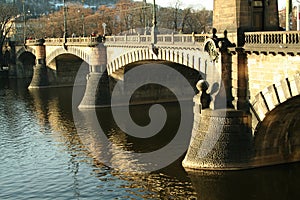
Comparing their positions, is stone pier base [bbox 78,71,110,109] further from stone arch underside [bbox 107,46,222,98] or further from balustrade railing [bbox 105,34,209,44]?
balustrade railing [bbox 105,34,209,44]

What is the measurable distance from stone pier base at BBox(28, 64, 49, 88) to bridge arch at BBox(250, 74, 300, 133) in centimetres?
4633

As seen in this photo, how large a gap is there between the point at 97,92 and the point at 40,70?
23.3 metres

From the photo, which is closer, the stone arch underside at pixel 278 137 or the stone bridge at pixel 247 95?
the stone bridge at pixel 247 95

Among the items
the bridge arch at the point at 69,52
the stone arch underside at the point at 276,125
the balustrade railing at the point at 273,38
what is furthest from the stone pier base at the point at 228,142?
the bridge arch at the point at 69,52

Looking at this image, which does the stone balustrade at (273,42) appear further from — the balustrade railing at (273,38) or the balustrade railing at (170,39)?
the balustrade railing at (170,39)

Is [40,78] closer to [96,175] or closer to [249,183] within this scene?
[96,175]

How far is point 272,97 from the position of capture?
2162cm

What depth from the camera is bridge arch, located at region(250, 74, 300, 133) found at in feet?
66.3

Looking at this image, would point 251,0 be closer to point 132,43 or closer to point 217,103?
point 217,103

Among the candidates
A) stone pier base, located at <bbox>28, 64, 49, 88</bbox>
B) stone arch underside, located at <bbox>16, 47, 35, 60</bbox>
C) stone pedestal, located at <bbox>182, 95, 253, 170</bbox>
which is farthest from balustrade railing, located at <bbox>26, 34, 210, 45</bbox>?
stone arch underside, located at <bbox>16, 47, 35, 60</bbox>

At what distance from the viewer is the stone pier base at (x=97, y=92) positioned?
147 ft

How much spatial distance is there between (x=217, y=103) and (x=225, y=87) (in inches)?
36.5

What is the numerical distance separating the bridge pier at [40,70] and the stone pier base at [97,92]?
21.4 m

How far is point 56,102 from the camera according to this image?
51.4 m
